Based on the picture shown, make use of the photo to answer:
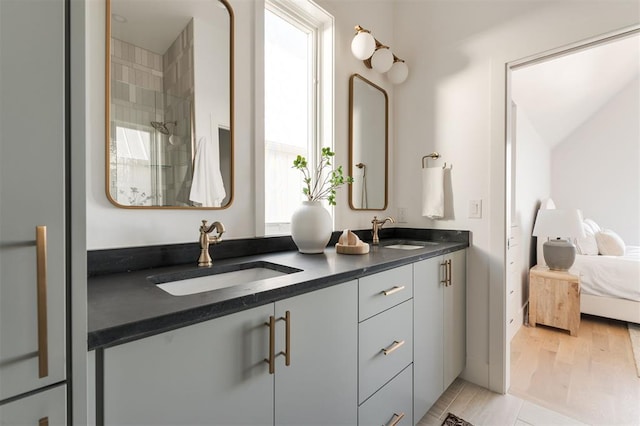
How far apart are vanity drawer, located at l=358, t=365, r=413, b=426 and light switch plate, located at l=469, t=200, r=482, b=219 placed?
108cm

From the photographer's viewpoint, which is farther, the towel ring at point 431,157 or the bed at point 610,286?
the bed at point 610,286

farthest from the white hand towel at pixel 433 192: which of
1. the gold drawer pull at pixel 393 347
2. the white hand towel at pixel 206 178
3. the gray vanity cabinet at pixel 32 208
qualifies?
the gray vanity cabinet at pixel 32 208

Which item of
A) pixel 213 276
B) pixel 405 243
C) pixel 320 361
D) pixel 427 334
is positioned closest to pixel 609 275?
pixel 405 243

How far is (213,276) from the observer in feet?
3.99

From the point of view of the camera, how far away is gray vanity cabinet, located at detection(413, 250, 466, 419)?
1537mm

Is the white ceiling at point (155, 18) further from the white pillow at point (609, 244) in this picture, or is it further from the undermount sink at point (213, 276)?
the white pillow at point (609, 244)

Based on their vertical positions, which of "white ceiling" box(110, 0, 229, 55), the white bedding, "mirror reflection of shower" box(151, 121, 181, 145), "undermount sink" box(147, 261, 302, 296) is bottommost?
the white bedding

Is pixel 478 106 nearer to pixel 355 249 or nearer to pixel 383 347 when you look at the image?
pixel 355 249

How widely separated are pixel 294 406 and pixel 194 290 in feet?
1.79

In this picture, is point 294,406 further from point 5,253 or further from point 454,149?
point 454,149

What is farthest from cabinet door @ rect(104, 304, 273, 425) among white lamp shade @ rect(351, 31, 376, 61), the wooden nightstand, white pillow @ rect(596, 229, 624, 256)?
white pillow @ rect(596, 229, 624, 256)

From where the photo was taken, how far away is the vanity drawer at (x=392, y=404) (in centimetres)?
121

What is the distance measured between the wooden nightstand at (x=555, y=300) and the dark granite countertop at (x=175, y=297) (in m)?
2.37

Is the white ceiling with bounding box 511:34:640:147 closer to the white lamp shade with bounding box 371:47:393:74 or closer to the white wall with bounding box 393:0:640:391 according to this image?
the white wall with bounding box 393:0:640:391
